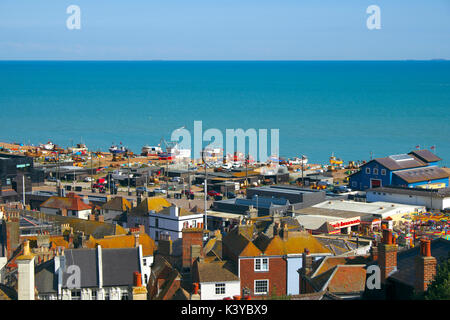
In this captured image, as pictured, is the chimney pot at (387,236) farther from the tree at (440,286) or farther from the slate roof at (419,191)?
the slate roof at (419,191)

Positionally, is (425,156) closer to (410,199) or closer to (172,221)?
(410,199)

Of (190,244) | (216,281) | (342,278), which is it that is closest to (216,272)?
(216,281)

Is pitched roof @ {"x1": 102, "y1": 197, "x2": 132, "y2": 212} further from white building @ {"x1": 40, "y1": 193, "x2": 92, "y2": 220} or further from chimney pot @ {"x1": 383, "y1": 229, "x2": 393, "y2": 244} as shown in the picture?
chimney pot @ {"x1": 383, "y1": 229, "x2": 393, "y2": 244}

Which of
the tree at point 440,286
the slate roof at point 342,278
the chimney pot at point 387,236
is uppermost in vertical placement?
the chimney pot at point 387,236

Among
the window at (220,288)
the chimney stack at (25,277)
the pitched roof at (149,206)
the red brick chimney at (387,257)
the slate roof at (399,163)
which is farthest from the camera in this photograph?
the slate roof at (399,163)

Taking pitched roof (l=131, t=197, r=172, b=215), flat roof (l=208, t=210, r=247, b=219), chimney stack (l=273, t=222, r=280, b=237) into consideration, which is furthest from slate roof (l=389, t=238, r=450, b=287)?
flat roof (l=208, t=210, r=247, b=219)

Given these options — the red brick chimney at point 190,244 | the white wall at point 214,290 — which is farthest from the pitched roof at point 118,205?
the white wall at point 214,290
